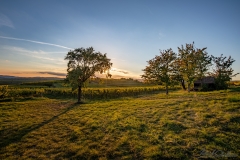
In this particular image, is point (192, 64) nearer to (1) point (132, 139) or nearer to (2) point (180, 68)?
(2) point (180, 68)

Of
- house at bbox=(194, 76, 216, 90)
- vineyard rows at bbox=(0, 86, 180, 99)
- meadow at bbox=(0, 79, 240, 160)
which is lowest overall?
meadow at bbox=(0, 79, 240, 160)

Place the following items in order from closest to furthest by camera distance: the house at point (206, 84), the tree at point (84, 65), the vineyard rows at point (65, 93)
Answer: the tree at point (84, 65) < the vineyard rows at point (65, 93) < the house at point (206, 84)

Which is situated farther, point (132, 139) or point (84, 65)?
point (84, 65)

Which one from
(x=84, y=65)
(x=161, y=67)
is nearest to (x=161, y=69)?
(x=161, y=67)

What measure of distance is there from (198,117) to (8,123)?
18.2 metres

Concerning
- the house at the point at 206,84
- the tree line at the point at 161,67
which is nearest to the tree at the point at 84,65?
the tree line at the point at 161,67

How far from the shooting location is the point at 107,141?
31.7 feet

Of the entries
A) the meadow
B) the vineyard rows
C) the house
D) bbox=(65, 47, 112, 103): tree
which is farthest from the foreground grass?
the house

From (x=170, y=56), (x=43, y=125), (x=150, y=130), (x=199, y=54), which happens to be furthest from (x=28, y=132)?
(x=199, y=54)

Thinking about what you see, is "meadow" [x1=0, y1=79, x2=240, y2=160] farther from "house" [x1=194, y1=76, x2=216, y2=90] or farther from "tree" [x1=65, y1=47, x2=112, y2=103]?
"house" [x1=194, y1=76, x2=216, y2=90]

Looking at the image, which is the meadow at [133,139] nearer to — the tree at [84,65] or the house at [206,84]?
the tree at [84,65]

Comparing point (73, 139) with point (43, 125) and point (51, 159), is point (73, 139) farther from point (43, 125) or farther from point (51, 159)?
point (43, 125)

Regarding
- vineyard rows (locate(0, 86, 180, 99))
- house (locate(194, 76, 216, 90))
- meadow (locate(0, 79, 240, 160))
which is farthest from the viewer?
house (locate(194, 76, 216, 90))

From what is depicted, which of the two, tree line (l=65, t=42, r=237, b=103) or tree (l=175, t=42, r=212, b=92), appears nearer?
tree line (l=65, t=42, r=237, b=103)
